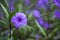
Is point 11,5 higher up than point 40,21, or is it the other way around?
point 11,5

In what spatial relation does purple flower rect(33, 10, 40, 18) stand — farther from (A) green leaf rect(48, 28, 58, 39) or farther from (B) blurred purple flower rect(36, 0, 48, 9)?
(A) green leaf rect(48, 28, 58, 39)

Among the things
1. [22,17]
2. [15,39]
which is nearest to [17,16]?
[22,17]

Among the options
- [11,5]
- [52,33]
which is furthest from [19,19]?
[52,33]

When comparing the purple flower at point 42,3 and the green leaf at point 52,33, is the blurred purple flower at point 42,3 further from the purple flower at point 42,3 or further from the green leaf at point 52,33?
the green leaf at point 52,33

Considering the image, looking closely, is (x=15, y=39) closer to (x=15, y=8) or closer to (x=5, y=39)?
(x=5, y=39)

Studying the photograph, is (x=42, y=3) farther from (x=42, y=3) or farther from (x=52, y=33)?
(x=52, y=33)

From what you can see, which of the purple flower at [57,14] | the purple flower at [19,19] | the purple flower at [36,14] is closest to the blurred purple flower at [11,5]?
the purple flower at [19,19]

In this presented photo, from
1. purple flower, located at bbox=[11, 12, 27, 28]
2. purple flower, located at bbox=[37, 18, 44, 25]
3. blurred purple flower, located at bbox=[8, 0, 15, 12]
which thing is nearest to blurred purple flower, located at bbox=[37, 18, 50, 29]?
purple flower, located at bbox=[37, 18, 44, 25]

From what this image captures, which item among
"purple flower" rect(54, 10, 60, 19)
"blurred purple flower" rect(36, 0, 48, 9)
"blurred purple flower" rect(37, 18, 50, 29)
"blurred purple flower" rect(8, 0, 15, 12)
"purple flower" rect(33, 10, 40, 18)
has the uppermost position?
"blurred purple flower" rect(8, 0, 15, 12)
